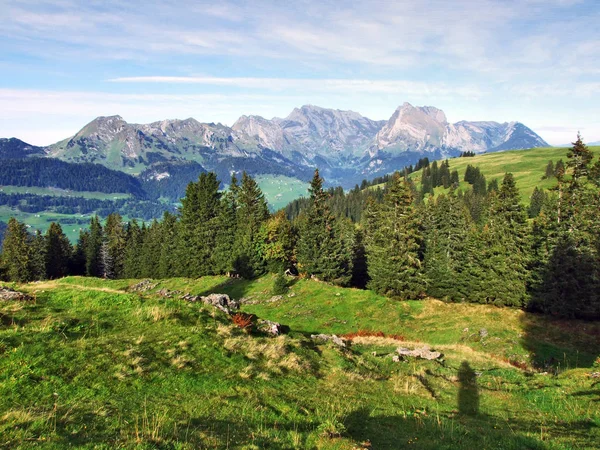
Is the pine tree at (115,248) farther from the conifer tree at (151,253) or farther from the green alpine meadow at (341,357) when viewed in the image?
the green alpine meadow at (341,357)

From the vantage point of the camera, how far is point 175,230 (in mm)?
90000

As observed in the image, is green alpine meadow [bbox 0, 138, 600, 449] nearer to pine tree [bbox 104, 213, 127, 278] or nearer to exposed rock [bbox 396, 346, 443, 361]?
exposed rock [bbox 396, 346, 443, 361]

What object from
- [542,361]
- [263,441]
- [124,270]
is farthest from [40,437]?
[124,270]

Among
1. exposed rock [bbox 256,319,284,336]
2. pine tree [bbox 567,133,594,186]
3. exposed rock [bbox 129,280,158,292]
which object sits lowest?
exposed rock [bbox 129,280,158,292]

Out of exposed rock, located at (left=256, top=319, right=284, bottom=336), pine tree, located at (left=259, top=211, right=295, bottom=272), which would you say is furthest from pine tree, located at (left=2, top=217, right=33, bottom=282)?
exposed rock, located at (left=256, top=319, right=284, bottom=336)

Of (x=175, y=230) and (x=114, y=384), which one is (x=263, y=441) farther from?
(x=175, y=230)

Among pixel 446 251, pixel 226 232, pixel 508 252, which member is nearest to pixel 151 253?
pixel 226 232

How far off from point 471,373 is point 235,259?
2237 inches

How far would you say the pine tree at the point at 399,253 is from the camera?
186 feet

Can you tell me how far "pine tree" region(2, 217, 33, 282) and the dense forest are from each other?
0.22 metres

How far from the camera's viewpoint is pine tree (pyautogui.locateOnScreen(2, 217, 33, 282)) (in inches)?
3189

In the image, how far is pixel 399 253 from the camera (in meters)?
57.8

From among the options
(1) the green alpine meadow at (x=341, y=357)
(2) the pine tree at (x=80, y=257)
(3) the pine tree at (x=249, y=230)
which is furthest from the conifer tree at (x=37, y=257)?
(3) the pine tree at (x=249, y=230)

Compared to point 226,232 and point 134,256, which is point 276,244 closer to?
point 226,232
